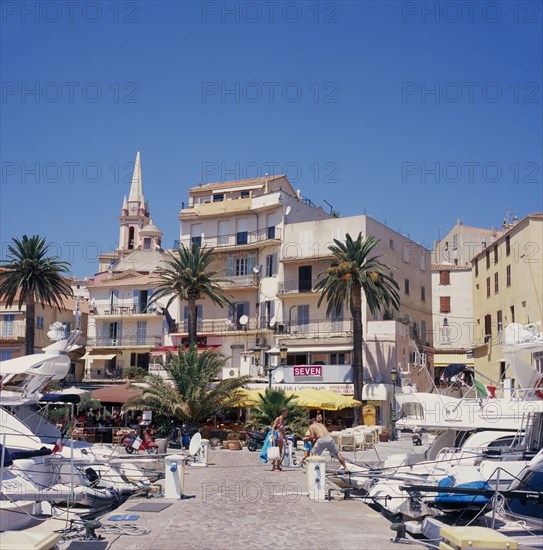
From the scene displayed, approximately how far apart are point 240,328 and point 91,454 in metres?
36.8

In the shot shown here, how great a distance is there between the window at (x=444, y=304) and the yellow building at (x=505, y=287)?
53.3 ft

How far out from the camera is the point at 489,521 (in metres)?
13.4

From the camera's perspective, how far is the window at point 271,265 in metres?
55.3

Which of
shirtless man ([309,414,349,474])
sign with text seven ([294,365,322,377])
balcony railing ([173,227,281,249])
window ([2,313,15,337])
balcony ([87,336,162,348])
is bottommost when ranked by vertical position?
shirtless man ([309,414,349,474])

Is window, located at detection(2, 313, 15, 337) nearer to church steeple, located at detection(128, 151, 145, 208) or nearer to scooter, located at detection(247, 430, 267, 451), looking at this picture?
scooter, located at detection(247, 430, 267, 451)

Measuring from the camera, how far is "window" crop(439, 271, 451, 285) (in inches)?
2864

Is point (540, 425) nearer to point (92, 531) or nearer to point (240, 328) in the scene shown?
point (92, 531)

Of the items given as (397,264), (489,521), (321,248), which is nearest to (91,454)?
(489,521)

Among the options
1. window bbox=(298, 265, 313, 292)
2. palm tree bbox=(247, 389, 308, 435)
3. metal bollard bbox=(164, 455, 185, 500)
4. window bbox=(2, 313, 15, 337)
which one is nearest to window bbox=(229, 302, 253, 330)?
window bbox=(298, 265, 313, 292)

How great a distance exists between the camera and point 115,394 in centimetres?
4084

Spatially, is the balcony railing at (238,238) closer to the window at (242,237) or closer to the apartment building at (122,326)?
the window at (242,237)

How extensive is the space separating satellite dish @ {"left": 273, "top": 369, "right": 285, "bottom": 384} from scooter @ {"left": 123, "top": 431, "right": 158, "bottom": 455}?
1961 cm

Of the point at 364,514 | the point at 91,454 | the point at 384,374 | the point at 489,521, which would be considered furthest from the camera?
the point at 384,374

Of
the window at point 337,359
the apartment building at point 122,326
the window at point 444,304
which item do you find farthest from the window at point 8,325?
the window at point 444,304
